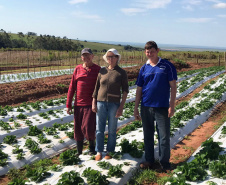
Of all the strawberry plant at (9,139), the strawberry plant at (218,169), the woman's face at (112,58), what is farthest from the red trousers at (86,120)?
the strawberry plant at (218,169)

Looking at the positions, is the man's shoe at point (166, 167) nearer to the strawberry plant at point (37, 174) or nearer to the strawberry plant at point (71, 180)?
the strawberry plant at point (71, 180)

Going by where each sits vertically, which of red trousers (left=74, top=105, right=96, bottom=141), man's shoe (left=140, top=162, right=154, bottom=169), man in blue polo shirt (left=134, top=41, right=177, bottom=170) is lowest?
man's shoe (left=140, top=162, right=154, bottom=169)

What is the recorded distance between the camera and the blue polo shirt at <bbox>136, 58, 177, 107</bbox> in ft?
15.6

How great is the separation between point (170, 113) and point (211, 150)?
4.10 ft

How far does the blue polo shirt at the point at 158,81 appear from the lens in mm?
4746

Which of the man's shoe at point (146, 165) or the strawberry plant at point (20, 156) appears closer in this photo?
the man's shoe at point (146, 165)

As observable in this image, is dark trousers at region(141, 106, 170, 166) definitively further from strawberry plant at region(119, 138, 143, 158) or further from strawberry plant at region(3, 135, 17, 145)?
strawberry plant at region(3, 135, 17, 145)

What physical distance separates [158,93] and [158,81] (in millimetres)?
243

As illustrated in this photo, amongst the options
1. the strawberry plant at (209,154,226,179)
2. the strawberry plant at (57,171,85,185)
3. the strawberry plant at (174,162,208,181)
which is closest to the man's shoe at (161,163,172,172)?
the strawberry plant at (174,162,208,181)

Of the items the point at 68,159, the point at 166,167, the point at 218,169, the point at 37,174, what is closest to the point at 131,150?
the point at 166,167

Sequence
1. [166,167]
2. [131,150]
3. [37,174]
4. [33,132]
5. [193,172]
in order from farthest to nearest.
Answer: [33,132]
[131,150]
[166,167]
[37,174]
[193,172]

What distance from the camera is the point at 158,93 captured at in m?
4.84

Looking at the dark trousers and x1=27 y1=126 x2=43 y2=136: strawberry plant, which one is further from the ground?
the dark trousers

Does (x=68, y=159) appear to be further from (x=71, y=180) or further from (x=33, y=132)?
(x=33, y=132)
